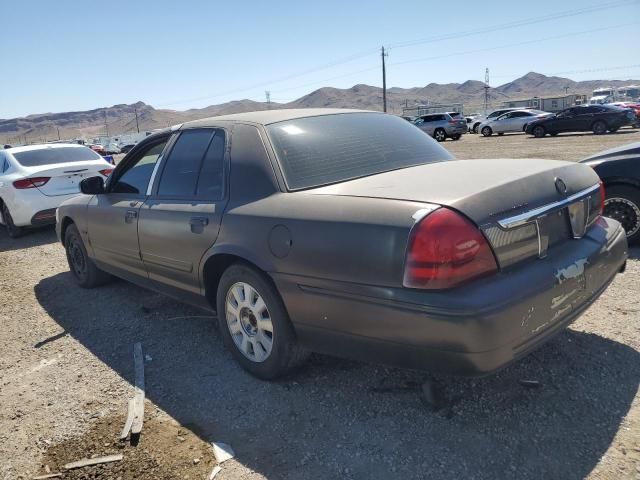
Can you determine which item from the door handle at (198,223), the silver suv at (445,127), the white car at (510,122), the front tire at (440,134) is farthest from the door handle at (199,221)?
the white car at (510,122)

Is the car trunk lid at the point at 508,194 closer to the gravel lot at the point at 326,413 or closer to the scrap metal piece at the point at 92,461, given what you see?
the gravel lot at the point at 326,413

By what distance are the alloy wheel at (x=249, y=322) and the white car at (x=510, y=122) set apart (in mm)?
29301

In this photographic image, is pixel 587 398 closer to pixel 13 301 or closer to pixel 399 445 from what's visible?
pixel 399 445

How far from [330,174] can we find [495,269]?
117cm

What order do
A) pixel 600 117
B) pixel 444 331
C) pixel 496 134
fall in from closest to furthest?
pixel 444 331
pixel 600 117
pixel 496 134

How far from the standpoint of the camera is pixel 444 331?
2342 millimetres

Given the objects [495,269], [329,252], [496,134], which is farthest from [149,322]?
[496,134]

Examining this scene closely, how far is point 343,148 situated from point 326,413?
1.65 meters

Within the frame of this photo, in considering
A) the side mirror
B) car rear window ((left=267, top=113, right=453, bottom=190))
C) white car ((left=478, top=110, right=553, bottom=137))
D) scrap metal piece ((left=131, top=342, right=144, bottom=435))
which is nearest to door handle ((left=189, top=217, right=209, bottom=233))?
car rear window ((left=267, top=113, right=453, bottom=190))

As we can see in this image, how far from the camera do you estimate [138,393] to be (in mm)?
3354

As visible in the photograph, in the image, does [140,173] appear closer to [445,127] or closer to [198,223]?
[198,223]

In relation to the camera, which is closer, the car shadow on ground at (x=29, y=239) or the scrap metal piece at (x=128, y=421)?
the scrap metal piece at (x=128, y=421)

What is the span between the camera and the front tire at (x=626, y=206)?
523 cm

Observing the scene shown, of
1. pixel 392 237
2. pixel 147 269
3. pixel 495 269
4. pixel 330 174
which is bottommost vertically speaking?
pixel 147 269
